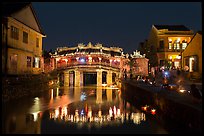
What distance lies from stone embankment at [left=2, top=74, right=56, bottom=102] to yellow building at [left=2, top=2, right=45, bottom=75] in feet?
3.67

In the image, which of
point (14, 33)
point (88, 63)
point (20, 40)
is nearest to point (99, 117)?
point (14, 33)

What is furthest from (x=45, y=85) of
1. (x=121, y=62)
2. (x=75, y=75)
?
(x=121, y=62)

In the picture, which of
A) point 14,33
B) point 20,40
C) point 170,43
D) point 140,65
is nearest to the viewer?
point 14,33

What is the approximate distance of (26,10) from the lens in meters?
30.2

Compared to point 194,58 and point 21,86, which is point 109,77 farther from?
point 21,86

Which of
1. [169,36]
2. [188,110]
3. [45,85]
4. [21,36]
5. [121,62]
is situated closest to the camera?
[188,110]

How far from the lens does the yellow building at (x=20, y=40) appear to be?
80.1 feet

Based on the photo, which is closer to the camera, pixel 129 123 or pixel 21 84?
pixel 129 123

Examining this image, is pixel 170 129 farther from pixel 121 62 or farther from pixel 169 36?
pixel 121 62

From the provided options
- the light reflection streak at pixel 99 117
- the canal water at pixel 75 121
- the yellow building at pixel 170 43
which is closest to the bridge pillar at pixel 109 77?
the yellow building at pixel 170 43

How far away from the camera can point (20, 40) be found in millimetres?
28234

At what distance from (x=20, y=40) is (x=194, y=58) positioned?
62.3 feet

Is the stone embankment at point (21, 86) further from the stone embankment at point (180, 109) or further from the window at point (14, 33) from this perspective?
the stone embankment at point (180, 109)

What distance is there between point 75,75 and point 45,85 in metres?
Result: 14.1
